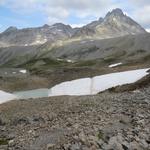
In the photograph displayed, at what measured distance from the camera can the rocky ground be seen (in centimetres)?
2278

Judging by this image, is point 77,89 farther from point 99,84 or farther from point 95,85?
point 99,84

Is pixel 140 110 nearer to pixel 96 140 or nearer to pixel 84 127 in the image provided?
pixel 84 127

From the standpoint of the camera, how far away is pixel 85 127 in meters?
25.9

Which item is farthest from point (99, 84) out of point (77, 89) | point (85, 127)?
point (85, 127)

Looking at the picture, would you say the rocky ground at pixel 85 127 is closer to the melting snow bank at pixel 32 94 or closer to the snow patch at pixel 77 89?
the snow patch at pixel 77 89

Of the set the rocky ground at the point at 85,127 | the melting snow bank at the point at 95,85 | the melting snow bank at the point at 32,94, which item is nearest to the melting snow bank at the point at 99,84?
the melting snow bank at the point at 95,85

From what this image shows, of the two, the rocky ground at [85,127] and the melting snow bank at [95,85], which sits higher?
the melting snow bank at [95,85]

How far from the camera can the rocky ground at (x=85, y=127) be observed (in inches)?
897

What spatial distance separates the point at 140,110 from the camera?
3055cm

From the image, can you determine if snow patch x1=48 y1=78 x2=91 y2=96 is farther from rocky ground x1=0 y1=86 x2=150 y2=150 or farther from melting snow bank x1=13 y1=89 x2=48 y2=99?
rocky ground x1=0 y1=86 x2=150 y2=150

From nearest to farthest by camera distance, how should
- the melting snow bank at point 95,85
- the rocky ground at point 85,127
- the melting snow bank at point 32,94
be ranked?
1. the rocky ground at point 85,127
2. the melting snow bank at point 95,85
3. the melting snow bank at point 32,94

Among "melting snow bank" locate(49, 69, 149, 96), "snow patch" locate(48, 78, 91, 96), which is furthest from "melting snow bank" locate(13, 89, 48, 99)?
"melting snow bank" locate(49, 69, 149, 96)

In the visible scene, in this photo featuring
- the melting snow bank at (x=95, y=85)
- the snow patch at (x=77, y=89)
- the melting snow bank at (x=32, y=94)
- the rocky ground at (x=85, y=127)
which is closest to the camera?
the rocky ground at (x=85, y=127)

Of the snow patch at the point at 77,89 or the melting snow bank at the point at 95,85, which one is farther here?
the snow patch at the point at 77,89
